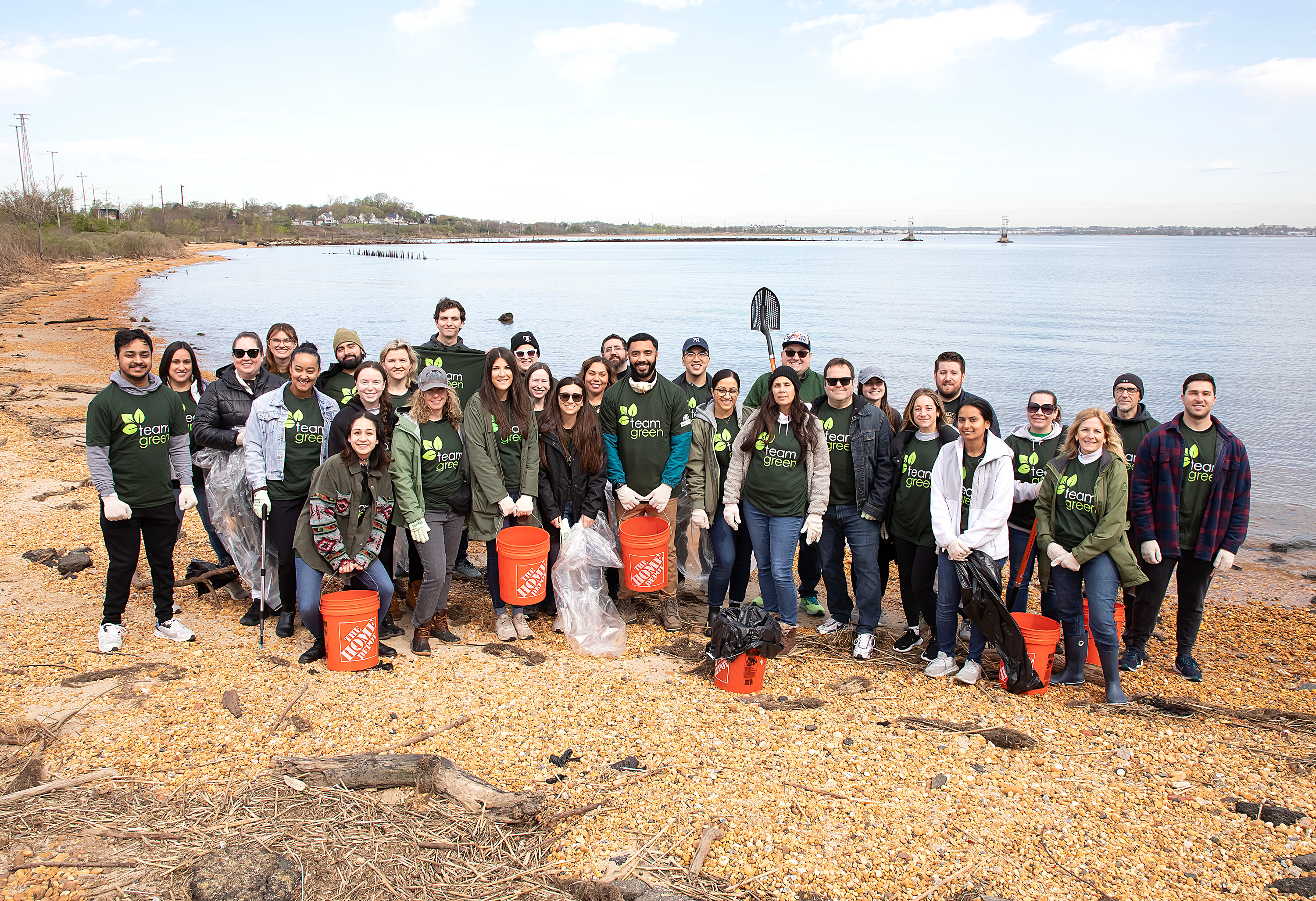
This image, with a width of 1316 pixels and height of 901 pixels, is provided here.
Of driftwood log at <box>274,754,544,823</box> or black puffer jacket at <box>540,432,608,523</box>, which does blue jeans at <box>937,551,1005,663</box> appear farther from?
driftwood log at <box>274,754,544,823</box>

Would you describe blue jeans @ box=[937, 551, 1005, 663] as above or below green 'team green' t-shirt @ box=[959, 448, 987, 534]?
below

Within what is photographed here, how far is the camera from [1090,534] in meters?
4.86

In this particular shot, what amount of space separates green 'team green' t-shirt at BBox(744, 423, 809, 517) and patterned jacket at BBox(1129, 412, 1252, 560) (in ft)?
7.32

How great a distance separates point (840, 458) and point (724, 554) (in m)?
1.13

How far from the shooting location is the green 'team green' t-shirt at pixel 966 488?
5008 mm

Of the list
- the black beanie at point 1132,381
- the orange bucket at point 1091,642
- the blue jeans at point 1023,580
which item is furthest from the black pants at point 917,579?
the black beanie at point 1132,381

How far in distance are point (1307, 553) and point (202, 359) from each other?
86.7ft

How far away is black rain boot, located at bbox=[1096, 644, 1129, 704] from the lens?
4859mm

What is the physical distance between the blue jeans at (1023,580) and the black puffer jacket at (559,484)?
2916mm

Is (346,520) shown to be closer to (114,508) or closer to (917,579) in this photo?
(114,508)

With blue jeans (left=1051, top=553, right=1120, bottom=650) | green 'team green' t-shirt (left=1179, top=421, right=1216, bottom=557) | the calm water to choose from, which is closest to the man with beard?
blue jeans (left=1051, top=553, right=1120, bottom=650)

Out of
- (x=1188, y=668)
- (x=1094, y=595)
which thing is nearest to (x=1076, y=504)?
(x=1094, y=595)

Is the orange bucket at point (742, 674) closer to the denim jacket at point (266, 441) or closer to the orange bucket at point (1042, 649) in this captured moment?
the orange bucket at point (1042, 649)

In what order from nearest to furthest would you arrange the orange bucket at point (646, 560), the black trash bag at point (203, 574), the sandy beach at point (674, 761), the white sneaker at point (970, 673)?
the sandy beach at point (674, 761) → the white sneaker at point (970, 673) → the orange bucket at point (646, 560) → the black trash bag at point (203, 574)
